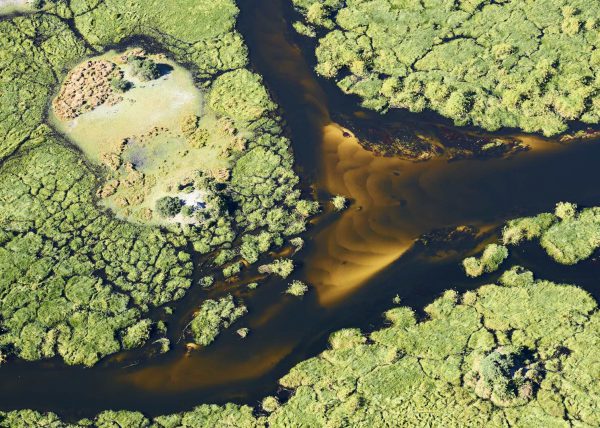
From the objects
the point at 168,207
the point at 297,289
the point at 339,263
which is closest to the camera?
the point at 297,289

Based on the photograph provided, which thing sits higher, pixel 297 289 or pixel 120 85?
pixel 120 85

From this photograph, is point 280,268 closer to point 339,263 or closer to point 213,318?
point 339,263

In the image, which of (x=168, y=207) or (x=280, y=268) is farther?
(x=168, y=207)

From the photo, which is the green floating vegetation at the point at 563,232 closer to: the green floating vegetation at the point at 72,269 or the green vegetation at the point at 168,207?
the green floating vegetation at the point at 72,269

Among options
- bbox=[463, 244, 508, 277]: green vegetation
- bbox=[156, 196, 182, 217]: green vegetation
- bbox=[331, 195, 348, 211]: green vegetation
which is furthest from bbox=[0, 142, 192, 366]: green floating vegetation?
bbox=[463, 244, 508, 277]: green vegetation

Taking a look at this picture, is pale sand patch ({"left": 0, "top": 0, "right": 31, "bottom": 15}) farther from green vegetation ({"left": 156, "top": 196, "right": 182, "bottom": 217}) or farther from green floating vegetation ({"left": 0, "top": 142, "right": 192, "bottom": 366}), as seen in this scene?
green vegetation ({"left": 156, "top": 196, "right": 182, "bottom": 217})

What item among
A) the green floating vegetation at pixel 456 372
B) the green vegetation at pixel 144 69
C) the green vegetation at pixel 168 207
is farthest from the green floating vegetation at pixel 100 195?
the green floating vegetation at pixel 456 372

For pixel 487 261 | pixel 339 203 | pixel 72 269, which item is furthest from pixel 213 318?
pixel 487 261
